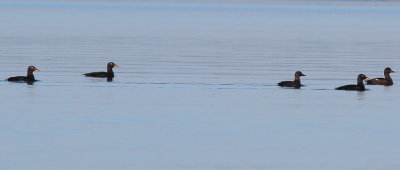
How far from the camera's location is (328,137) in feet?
71.8

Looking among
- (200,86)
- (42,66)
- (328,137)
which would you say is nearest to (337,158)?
(328,137)

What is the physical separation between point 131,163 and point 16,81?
15.0 meters

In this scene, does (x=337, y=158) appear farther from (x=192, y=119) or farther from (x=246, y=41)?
(x=246, y=41)

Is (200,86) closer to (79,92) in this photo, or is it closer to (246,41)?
(79,92)

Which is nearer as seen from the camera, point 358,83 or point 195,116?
point 195,116

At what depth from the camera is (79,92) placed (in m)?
30.4

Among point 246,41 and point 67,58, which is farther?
point 246,41

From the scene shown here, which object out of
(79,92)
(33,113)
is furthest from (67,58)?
(33,113)

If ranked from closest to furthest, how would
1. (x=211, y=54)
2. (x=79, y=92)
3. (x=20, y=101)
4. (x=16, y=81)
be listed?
(x=20, y=101), (x=79, y=92), (x=16, y=81), (x=211, y=54)

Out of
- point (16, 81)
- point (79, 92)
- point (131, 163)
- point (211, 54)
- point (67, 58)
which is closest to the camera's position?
point (131, 163)

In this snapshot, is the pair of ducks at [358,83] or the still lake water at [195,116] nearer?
the still lake water at [195,116]

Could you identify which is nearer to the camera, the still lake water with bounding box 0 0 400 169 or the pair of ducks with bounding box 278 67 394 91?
the still lake water with bounding box 0 0 400 169

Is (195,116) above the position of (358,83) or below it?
below

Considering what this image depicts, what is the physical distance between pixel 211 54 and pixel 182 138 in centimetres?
2989
